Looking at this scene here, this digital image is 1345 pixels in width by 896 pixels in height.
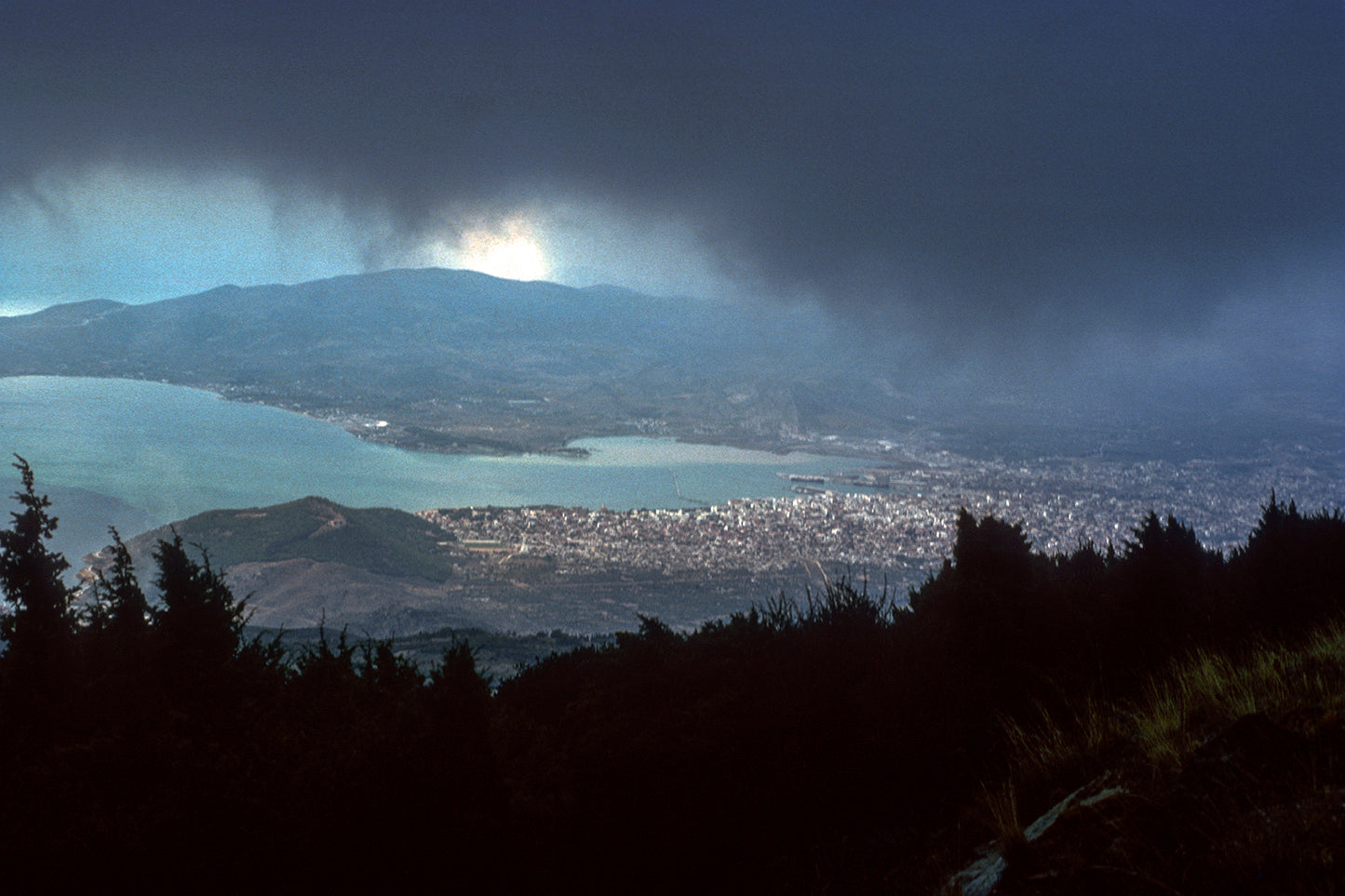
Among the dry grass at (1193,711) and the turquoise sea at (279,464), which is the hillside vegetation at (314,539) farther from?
the dry grass at (1193,711)

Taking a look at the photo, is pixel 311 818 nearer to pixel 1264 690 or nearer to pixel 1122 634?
pixel 1264 690

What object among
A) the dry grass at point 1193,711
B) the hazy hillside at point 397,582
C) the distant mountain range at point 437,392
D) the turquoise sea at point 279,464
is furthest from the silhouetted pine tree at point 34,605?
the distant mountain range at point 437,392

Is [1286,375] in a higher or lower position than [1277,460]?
higher

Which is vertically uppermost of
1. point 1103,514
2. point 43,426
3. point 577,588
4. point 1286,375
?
point 1286,375

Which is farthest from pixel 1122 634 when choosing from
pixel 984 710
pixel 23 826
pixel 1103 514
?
pixel 1103 514

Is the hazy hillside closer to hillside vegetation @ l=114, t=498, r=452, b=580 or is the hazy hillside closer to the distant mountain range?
hillside vegetation @ l=114, t=498, r=452, b=580

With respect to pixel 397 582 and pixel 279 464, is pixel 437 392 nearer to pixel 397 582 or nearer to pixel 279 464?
pixel 279 464
